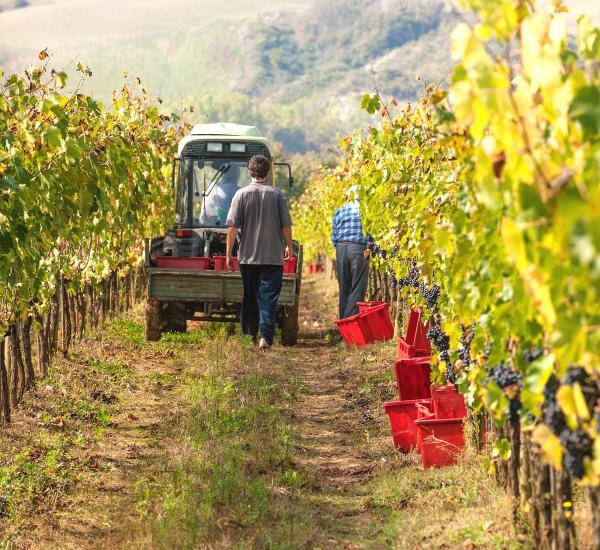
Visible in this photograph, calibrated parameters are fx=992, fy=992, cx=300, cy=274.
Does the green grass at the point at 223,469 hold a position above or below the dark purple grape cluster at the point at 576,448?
below

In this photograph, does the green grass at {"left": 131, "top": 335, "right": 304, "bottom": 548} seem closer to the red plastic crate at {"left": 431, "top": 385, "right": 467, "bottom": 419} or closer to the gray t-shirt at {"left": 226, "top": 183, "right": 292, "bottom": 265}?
the red plastic crate at {"left": 431, "top": 385, "right": 467, "bottom": 419}

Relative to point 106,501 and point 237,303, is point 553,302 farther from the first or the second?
point 237,303

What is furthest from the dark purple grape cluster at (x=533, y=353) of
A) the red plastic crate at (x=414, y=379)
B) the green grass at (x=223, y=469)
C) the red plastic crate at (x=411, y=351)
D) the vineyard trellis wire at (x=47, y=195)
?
the red plastic crate at (x=411, y=351)

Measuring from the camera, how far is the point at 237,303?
1070cm

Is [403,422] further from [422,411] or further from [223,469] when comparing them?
[223,469]

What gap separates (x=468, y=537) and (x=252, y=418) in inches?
107

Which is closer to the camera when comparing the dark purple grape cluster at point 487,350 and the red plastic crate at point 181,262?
the dark purple grape cluster at point 487,350

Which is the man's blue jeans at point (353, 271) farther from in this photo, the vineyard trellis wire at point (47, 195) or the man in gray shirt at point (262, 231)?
the vineyard trellis wire at point (47, 195)

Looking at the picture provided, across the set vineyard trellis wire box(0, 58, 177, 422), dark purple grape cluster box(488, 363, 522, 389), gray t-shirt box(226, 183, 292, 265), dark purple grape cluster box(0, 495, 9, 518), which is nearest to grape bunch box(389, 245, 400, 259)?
gray t-shirt box(226, 183, 292, 265)

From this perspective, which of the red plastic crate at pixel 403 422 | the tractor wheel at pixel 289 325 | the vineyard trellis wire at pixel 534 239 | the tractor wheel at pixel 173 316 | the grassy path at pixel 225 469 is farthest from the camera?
the tractor wheel at pixel 173 316

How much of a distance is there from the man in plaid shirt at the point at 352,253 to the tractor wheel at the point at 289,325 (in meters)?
0.88

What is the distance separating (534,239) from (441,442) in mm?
3113

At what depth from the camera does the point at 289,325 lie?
1089 cm

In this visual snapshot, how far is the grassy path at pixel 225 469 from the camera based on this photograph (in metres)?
4.48
